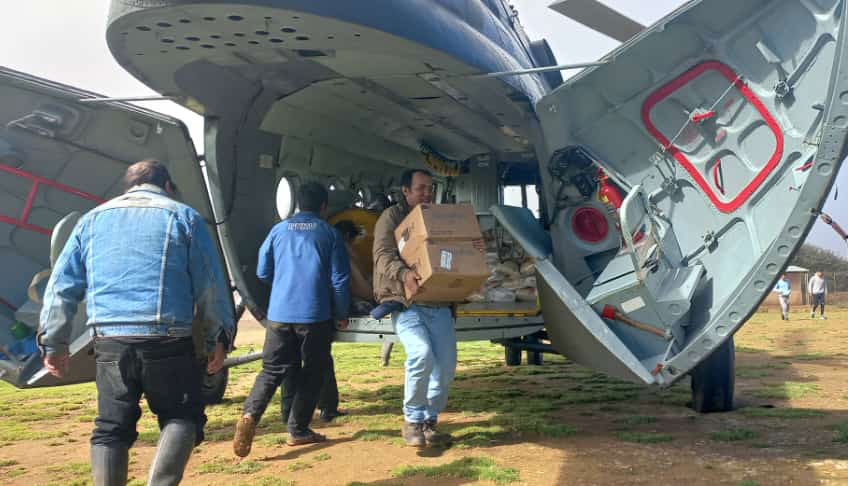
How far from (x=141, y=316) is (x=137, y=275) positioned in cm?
19

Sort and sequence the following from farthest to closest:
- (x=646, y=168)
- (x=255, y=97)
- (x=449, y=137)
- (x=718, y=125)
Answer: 1. (x=449, y=137)
2. (x=255, y=97)
3. (x=646, y=168)
4. (x=718, y=125)

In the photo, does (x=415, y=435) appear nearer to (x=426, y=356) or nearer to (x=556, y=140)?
(x=426, y=356)

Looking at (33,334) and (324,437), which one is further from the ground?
(33,334)

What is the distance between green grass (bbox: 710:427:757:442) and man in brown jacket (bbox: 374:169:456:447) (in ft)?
5.84

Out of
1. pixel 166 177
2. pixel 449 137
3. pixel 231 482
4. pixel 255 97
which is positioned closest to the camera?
pixel 166 177

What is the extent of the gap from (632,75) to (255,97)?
8.66 ft

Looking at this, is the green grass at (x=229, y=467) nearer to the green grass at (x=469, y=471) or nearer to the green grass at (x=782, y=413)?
the green grass at (x=469, y=471)

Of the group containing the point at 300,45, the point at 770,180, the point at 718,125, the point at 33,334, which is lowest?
the point at 33,334

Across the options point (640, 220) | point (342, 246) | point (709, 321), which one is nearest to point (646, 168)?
point (640, 220)

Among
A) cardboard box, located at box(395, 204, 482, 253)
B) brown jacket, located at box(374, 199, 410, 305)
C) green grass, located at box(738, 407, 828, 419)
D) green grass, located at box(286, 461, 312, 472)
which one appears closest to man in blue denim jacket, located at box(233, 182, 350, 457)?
brown jacket, located at box(374, 199, 410, 305)

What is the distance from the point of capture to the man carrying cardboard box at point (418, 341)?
4.30m

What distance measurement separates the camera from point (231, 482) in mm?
3832

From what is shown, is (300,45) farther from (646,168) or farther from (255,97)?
→ (646,168)

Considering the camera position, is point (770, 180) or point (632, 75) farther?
point (632, 75)
